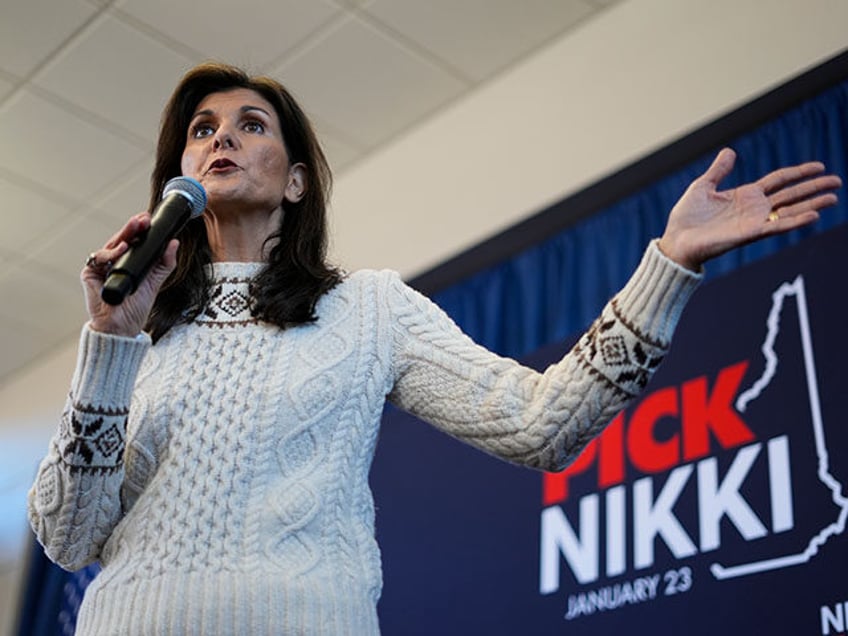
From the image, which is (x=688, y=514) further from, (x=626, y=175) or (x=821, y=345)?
(x=626, y=175)

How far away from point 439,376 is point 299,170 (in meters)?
0.41

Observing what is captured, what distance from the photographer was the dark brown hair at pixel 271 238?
1429 mm

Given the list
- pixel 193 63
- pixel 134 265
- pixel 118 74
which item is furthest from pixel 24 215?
pixel 134 265

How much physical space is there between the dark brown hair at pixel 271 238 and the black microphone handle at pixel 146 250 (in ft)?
0.58

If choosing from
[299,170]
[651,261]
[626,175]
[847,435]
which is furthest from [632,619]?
[651,261]

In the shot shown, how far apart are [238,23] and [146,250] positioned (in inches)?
108

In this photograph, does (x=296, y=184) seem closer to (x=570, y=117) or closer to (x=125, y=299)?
(x=125, y=299)

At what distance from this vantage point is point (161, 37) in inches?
152

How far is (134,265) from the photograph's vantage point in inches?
45.2

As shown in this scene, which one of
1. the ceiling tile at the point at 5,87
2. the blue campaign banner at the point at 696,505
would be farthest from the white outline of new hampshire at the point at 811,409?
the ceiling tile at the point at 5,87

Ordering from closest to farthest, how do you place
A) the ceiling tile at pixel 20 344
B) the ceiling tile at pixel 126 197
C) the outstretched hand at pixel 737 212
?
the outstretched hand at pixel 737 212
the ceiling tile at pixel 126 197
the ceiling tile at pixel 20 344

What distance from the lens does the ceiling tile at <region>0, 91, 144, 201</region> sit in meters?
4.23

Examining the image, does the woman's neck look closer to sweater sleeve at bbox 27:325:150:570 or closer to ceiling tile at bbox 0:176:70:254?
sweater sleeve at bbox 27:325:150:570

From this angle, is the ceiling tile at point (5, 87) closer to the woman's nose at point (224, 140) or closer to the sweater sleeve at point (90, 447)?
the woman's nose at point (224, 140)
